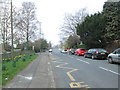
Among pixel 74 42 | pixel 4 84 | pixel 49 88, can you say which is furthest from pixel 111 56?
pixel 74 42

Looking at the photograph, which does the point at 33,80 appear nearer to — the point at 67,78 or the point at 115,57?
the point at 67,78

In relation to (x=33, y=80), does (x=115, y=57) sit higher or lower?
higher

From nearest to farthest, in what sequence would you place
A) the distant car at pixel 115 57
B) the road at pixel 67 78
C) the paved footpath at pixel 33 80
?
1. the paved footpath at pixel 33 80
2. the road at pixel 67 78
3. the distant car at pixel 115 57

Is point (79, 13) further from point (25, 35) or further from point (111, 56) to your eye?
point (111, 56)

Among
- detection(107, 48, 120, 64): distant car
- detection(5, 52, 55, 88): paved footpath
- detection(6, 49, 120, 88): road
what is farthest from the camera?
detection(107, 48, 120, 64): distant car

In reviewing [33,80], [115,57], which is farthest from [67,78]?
[115,57]

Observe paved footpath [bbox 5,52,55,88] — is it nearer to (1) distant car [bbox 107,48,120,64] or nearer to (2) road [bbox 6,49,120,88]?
(2) road [bbox 6,49,120,88]

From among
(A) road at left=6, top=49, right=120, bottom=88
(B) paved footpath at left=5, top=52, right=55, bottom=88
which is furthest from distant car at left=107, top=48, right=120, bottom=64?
(B) paved footpath at left=5, top=52, right=55, bottom=88

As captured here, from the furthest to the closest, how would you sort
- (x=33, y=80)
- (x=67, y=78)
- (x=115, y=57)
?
(x=115, y=57)
(x=67, y=78)
(x=33, y=80)

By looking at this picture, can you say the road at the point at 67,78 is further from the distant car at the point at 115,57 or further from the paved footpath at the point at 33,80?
the distant car at the point at 115,57

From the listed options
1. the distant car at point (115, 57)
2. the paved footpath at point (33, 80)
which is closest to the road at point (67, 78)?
the paved footpath at point (33, 80)

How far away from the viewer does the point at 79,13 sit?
51.0 meters

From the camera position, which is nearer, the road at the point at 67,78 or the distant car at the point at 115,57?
the road at the point at 67,78

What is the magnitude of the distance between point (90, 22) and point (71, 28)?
71.3ft
